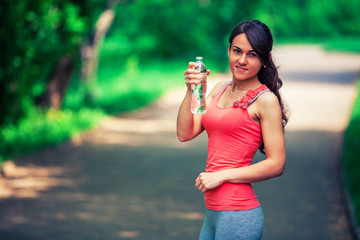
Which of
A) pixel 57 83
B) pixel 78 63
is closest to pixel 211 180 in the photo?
pixel 57 83

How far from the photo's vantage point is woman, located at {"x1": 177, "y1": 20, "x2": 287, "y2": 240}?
2.61m

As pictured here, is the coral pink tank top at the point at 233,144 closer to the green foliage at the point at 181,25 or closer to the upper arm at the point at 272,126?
the upper arm at the point at 272,126

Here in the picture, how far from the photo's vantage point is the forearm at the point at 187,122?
2846 mm

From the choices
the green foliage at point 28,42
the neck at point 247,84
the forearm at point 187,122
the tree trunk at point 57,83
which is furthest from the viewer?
the tree trunk at point 57,83

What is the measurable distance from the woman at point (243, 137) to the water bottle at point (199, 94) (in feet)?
0.12

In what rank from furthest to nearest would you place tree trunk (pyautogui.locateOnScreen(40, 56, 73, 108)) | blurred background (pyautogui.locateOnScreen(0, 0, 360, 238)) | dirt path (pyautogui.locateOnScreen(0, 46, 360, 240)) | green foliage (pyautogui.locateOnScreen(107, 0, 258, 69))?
1. green foliage (pyautogui.locateOnScreen(107, 0, 258, 69))
2. tree trunk (pyautogui.locateOnScreen(40, 56, 73, 108))
3. blurred background (pyautogui.locateOnScreen(0, 0, 360, 238))
4. dirt path (pyautogui.locateOnScreen(0, 46, 360, 240))

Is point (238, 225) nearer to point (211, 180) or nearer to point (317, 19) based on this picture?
point (211, 180)

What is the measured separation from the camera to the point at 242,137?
263 cm

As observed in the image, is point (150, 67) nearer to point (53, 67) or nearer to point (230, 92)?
point (53, 67)

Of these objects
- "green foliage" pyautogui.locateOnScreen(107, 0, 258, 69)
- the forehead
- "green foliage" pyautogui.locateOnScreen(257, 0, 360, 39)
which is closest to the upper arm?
the forehead

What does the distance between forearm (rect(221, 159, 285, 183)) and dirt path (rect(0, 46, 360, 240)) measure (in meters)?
3.52

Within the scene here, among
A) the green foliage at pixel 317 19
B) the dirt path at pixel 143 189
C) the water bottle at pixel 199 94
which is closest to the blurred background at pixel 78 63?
the dirt path at pixel 143 189

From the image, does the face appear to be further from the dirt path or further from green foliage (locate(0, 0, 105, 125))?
green foliage (locate(0, 0, 105, 125))

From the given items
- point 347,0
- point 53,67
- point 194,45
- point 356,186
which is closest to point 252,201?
point 356,186
